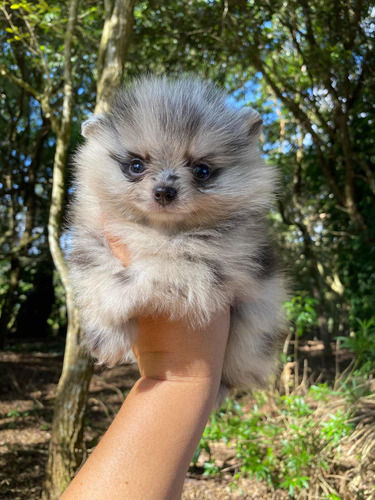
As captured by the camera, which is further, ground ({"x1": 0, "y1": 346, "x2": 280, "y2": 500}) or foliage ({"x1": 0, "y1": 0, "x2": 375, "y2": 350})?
foliage ({"x1": 0, "y1": 0, "x2": 375, "y2": 350})

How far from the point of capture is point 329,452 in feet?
15.3

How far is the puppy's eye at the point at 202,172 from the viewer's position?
207cm

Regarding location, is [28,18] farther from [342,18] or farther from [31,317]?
[31,317]

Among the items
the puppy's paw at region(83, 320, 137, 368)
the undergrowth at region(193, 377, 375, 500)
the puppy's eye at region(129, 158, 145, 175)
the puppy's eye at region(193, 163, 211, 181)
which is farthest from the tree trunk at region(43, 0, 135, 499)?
the puppy's eye at region(193, 163, 211, 181)

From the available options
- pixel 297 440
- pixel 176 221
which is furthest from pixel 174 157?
pixel 297 440

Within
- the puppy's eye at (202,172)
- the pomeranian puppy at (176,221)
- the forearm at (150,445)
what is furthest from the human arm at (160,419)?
the puppy's eye at (202,172)

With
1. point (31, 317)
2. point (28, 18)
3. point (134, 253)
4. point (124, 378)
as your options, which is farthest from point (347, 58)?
point (31, 317)

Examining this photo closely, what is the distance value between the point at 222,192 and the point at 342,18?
793cm

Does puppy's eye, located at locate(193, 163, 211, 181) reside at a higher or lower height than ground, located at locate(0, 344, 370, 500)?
higher

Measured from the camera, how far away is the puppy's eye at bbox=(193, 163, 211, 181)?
6.79 feet

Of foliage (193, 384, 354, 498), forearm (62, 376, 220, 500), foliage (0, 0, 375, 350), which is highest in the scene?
foliage (0, 0, 375, 350)

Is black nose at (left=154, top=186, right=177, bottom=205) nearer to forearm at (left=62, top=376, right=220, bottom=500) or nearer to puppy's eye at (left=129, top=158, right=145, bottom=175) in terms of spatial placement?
puppy's eye at (left=129, top=158, right=145, bottom=175)

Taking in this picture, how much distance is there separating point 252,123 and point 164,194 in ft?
2.74

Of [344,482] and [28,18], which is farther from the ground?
[28,18]
